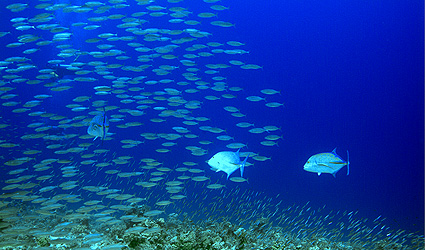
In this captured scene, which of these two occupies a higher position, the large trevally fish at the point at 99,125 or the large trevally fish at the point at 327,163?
the large trevally fish at the point at 99,125

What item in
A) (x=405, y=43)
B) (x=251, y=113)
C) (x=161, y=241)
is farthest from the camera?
(x=251, y=113)

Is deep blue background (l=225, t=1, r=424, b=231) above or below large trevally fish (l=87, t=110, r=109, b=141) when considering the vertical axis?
below

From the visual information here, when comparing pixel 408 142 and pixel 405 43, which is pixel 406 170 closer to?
pixel 408 142

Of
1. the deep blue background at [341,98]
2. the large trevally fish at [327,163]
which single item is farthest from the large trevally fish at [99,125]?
the deep blue background at [341,98]

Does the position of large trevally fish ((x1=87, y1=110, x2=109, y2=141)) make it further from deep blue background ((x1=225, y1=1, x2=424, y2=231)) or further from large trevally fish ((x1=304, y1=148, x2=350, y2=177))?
deep blue background ((x1=225, y1=1, x2=424, y2=231))

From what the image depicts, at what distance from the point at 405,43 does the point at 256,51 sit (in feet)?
31.6

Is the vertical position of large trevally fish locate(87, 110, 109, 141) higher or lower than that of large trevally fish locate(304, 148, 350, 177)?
higher

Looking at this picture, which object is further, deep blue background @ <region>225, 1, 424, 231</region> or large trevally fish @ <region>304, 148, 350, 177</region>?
deep blue background @ <region>225, 1, 424, 231</region>

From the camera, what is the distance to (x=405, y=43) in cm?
1823

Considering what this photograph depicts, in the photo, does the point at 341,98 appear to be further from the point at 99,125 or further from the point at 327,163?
the point at 99,125

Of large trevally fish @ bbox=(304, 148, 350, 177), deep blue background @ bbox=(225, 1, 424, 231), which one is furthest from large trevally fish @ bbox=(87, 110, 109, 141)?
deep blue background @ bbox=(225, 1, 424, 231)

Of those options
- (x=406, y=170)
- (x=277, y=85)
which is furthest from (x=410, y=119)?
(x=277, y=85)

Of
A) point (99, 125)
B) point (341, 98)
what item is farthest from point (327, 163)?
point (341, 98)

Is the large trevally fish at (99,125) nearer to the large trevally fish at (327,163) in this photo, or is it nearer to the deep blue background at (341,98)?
the large trevally fish at (327,163)
